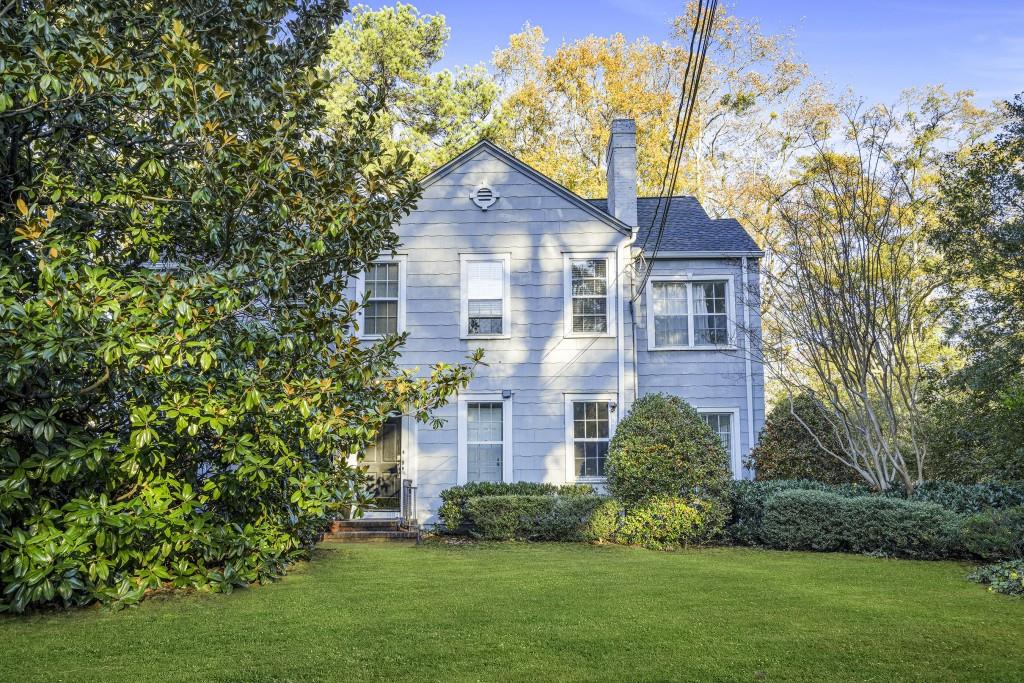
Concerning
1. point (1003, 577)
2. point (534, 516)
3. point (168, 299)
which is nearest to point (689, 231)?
point (534, 516)

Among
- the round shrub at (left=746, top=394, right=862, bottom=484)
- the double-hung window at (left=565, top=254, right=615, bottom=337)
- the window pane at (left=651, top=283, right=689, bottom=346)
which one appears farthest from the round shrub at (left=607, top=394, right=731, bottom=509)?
the window pane at (left=651, top=283, right=689, bottom=346)

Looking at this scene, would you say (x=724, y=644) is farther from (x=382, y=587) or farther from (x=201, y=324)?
(x=201, y=324)

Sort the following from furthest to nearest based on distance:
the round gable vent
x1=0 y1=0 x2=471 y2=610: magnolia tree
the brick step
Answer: the round gable vent < the brick step < x1=0 y1=0 x2=471 y2=610: magnolia tree

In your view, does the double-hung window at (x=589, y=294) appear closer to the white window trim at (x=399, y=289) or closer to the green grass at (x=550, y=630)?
the white window trim at (x=399, y=289)

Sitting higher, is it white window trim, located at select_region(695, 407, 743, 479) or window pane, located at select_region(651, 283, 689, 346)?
window pane, located at select_region(651, 283, 689, 346)

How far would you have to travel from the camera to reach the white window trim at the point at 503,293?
1470 cm

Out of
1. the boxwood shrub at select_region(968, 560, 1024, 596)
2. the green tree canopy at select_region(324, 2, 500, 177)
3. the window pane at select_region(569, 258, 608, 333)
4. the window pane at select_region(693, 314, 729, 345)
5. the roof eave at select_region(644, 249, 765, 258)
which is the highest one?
the green tree canopy at select_region(324, 2, 500, 177)

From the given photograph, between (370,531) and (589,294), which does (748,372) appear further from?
(370,531)

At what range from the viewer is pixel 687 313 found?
50.1 feet

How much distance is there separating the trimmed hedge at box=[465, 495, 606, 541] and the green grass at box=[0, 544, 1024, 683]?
314cm

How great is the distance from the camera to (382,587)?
8680 mm

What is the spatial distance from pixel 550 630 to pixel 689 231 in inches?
439

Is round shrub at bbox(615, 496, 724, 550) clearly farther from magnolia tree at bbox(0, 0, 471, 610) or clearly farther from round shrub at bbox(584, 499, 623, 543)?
magnolia tree at bbox(0, 0, 471, 610)

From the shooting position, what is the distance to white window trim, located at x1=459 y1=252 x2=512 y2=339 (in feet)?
48.2
